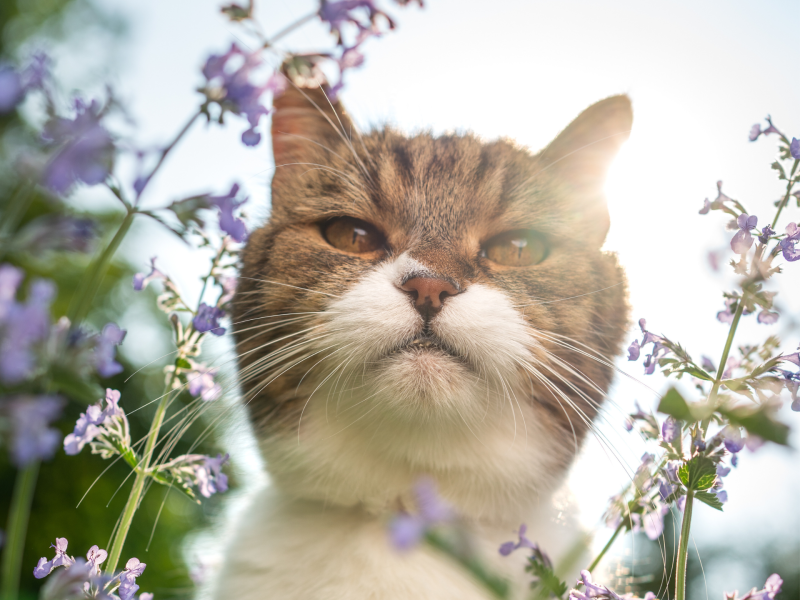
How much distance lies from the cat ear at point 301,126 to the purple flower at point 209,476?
0.96 meters

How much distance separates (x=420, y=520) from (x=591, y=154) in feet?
4.79

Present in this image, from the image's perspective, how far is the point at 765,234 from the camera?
63cm

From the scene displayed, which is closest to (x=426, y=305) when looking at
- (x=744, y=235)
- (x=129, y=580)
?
(x=744, y=235)

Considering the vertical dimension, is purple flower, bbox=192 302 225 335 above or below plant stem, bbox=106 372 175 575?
above

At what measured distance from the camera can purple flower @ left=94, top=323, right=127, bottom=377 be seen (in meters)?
0.38

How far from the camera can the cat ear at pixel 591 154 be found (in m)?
1.44

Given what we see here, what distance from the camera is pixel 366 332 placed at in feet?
3.28

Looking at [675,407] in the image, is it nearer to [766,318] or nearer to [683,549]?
[683,549]

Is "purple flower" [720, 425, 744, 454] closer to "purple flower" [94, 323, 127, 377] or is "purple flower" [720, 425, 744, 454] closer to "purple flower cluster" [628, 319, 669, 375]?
"purple flower cluster" [628, 319, 669, 375]

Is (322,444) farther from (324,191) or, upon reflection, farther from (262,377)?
(324,191)

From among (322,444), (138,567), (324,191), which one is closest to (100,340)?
(138,567)

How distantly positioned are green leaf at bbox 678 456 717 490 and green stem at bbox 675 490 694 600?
1 centimetres

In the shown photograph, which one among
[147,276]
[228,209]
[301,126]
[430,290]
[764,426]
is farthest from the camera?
[301,126]

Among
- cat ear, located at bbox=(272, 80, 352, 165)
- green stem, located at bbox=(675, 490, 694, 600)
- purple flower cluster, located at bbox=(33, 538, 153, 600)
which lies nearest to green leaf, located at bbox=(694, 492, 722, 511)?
green stem, located at bbox=(675, 490, 694, 600)
